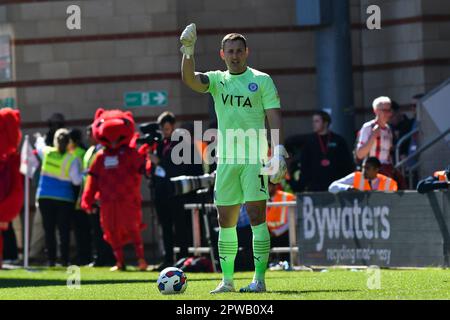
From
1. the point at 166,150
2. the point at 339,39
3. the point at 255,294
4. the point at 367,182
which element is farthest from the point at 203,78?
the point at 339,39

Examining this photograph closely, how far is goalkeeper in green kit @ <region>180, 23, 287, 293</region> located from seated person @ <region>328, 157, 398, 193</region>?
19.6ft

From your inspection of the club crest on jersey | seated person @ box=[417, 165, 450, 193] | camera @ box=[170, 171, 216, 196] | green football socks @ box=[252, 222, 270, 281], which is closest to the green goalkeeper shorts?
green football socks @ box=[252, 222, 270, 281]

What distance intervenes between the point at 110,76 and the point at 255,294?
12586mm

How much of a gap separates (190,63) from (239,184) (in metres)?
1.19

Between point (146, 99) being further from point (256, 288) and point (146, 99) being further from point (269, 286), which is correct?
point (256, 288)

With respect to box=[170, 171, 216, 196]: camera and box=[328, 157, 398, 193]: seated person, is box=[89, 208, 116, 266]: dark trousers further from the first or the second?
box=[328, 157, 398, 193]: seated person

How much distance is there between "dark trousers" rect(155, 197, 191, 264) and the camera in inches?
867

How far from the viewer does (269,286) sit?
15.1m

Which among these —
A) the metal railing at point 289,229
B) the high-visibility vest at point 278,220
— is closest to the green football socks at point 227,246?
the metal railing at point 289,229

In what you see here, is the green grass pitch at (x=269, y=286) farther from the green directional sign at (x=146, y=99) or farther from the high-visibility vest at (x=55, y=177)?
the green directional sign at (x=146, y=99)

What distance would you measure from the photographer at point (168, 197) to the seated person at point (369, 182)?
2515mm

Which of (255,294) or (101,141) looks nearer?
(255,294)

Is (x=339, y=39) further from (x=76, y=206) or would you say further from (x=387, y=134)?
(x=76, y=206)

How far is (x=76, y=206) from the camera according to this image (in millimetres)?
23688
